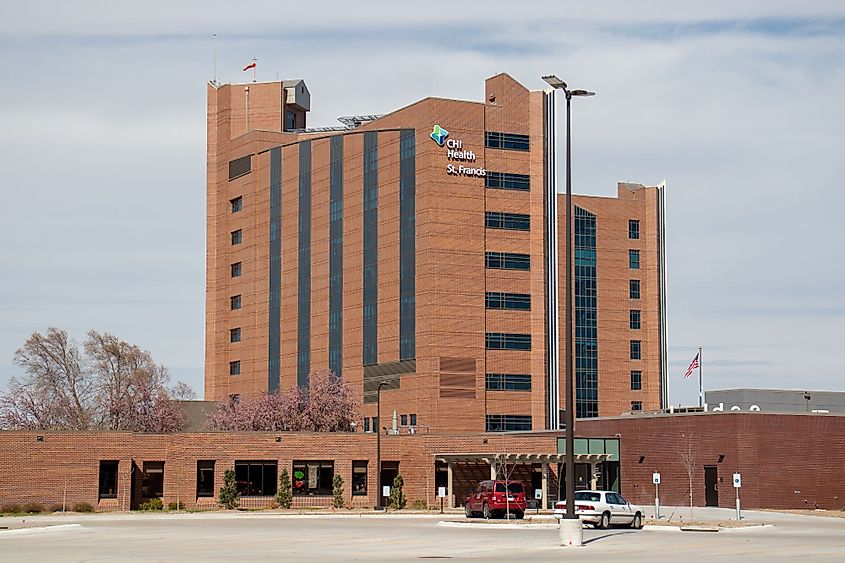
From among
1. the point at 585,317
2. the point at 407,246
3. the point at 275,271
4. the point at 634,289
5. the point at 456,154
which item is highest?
the point at 456,154

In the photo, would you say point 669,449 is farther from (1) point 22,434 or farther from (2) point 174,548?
(2) point 174,548

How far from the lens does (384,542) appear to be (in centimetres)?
4125

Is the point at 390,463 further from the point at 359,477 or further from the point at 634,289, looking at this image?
the point at 634,289

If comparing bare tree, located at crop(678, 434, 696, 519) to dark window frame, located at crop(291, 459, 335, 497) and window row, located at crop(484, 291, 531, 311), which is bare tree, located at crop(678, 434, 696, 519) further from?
window row, located at crop(484, 291, 531, 311)

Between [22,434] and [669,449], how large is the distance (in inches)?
1570

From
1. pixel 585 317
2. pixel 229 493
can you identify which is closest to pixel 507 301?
pixel 585 317

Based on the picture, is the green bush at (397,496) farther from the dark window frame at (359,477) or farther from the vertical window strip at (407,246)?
the vertical window strip at (407,246)

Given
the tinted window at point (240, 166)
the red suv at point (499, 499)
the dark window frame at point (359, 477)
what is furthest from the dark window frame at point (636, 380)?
the red suv at point (499, 499)

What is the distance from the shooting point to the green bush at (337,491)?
76.7 m

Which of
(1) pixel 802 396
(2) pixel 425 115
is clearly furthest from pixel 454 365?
(1) pixel 802 396

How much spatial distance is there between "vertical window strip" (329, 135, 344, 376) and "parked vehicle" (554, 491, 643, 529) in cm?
7474

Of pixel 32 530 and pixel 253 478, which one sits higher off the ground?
pixel 253 478

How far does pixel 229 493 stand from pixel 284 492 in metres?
3.46

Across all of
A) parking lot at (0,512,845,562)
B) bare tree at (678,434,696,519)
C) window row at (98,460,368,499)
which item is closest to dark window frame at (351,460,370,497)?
window row at (98,460,368,499)
